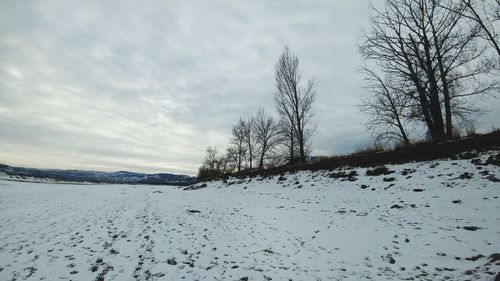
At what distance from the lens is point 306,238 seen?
8234 millimetres

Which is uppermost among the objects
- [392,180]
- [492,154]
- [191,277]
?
[492,154]

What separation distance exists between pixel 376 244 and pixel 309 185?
9.36 m

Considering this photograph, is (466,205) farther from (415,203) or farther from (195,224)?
(195,224)

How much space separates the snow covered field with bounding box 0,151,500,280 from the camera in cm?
586

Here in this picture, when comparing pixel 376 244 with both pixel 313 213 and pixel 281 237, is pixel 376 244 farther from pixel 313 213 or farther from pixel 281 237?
pixel 313 213

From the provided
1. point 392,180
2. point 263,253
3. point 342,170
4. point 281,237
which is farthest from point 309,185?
point 263,253

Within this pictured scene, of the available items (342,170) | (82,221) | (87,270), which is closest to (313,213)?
(342,170)

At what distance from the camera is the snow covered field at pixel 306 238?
586cm

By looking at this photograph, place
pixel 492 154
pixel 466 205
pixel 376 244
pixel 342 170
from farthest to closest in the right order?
pixel 342 170 < pixel 492 154 < pixel 466 205 < pixel 376 244

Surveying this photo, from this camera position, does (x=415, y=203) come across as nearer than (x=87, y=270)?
No

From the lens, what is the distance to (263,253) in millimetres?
7176

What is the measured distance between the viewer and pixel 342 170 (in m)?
16.4

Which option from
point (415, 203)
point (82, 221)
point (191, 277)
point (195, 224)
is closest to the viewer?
point (191, 277)

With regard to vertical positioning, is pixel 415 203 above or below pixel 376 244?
above
